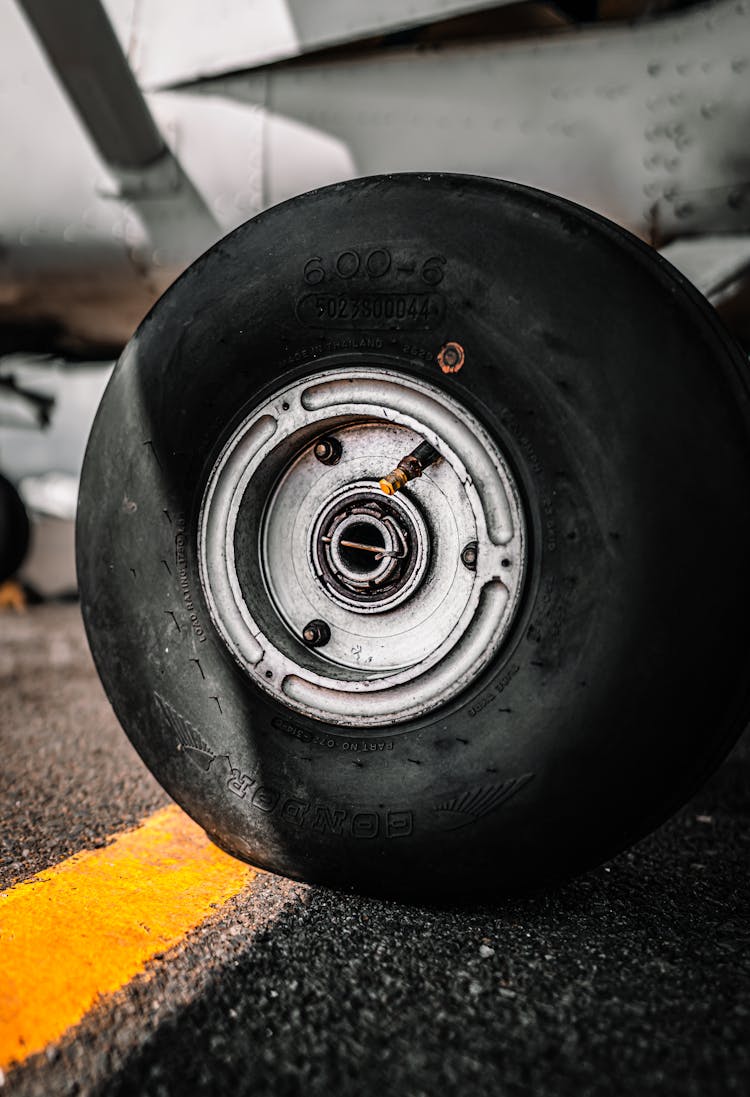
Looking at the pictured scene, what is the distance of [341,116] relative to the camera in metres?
2.26

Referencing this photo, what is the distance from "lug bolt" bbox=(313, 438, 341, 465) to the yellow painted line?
2.02 feet

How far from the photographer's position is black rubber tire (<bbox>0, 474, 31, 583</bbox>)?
12.5 ft

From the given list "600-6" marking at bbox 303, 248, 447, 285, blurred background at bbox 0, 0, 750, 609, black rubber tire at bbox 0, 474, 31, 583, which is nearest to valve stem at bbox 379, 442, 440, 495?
"600-6" marking at bbox 303, 248, 447, 285

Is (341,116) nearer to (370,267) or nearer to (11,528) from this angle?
(370,267)

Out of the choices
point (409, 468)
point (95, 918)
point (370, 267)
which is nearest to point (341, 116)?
point (370, 267)

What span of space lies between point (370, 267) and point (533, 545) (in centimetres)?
43

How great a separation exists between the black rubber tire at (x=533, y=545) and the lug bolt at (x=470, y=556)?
10cm

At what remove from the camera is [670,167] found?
2.01m

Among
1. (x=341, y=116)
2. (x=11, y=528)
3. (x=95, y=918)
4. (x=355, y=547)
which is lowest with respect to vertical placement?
(x=95, y=918)

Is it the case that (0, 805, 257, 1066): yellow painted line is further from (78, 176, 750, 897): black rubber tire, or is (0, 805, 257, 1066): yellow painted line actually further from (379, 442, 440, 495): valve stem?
(379, 442, 440, 495): valve stem

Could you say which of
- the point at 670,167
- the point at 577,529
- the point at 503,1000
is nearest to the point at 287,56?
the point at 670,167

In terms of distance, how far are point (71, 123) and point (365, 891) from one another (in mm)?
2316

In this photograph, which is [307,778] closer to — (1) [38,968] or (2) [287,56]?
(1) [38,968]

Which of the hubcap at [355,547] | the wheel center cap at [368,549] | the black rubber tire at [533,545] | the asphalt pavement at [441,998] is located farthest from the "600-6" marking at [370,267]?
the asphalt pavement at [441,998]
